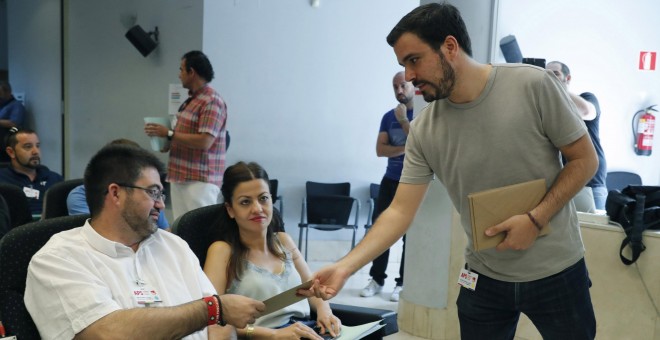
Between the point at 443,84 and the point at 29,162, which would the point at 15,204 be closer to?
the point at 29,162

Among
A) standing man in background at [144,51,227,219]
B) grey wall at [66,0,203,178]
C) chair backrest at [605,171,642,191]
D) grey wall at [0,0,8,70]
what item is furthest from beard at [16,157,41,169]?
grey wall at [0,0,8,70]

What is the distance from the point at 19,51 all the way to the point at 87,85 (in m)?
2.48

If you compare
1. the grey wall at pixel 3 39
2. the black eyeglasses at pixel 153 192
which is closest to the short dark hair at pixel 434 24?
the black eyeglasses at pixel 153 192

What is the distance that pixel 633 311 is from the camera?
3.34 m

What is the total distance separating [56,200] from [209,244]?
1056 mm

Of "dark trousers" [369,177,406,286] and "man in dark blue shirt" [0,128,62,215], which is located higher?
"man in dark blue shirt" [0,128,62,215]

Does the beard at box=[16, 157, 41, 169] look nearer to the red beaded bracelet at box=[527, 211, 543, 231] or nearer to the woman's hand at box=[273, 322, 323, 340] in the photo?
the woman's hand at box=[273, 322, 323, 340]

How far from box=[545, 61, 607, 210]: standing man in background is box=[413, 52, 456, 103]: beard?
1.98 meters

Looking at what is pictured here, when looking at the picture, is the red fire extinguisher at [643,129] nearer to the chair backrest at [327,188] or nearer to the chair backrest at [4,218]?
the chair backrest at [327,188]

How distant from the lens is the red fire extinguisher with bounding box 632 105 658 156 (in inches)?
183

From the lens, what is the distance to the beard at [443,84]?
1.86 metres

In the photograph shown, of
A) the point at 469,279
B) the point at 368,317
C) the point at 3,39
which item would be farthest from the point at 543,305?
the point at 3,39

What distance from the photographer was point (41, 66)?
7891 mm

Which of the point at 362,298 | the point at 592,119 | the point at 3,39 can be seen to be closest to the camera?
the point at 592,119
